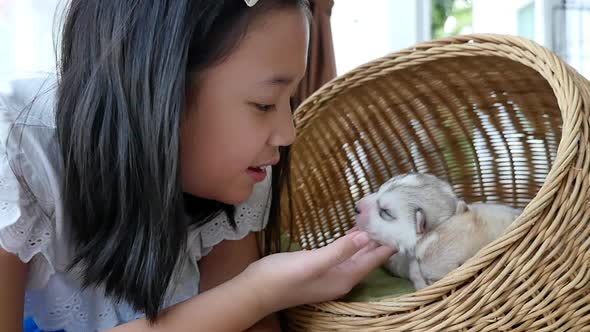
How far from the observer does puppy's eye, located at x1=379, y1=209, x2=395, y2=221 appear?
1.08 metres

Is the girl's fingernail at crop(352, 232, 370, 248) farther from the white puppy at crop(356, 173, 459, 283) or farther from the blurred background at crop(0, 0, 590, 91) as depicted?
the blurred background at crop(0, 0, 590, 91)

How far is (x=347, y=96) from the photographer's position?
49.5 inches

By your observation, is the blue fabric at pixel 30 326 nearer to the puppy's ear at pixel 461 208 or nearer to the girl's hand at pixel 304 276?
the girl's hand at pixel 304 276

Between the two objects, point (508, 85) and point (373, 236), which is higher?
point (508, 85)

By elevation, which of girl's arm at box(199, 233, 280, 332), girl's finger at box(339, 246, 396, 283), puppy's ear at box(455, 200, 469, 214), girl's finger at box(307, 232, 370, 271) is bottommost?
girl's arm at box(199, 233, 280, 332)

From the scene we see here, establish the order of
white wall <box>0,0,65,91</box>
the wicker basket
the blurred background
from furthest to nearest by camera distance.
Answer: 1. the blurred background
2. white wall <box>0,0,65,91</box>
3. the wicker basket

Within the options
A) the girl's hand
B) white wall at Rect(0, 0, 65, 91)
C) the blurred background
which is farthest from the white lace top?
the blurred background

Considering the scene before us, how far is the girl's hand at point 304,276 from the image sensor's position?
0.88 metres

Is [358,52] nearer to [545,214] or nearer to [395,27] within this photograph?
[395,27]

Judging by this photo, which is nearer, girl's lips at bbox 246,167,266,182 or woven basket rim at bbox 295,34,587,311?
woven basket rim at bbox 295,34,587,311

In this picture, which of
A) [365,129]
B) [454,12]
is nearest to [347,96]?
[365,129]

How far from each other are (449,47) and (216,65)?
1.26 ft

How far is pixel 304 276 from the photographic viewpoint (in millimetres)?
882

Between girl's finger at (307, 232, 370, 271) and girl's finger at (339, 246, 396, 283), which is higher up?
girl's finger at (307, 232, 370, 271)
